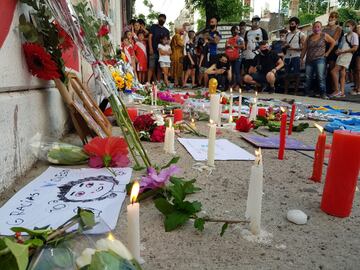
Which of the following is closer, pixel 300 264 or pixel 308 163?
pixel 300 264

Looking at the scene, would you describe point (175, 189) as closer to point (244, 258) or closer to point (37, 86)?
point (244, 258)

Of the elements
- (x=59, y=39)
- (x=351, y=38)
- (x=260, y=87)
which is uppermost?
(x=351, y=38)

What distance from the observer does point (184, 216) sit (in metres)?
1.25

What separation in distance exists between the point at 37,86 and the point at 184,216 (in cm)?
140

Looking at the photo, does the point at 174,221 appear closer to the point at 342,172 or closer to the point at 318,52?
the point at 342,172

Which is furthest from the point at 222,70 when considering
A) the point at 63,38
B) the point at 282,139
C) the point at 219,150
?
the point at 63,38

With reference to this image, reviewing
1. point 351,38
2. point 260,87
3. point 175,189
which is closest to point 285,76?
point 260,87

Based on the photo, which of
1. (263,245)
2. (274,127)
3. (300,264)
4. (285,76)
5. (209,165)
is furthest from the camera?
(285,76)

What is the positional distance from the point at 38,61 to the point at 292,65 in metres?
7.92

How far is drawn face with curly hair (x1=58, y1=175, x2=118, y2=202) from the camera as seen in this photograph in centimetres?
150

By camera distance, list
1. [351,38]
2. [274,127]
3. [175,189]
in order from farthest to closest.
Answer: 1. [351,38]
2. [274,127]
3. [175,189]

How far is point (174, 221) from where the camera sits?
1242 mm

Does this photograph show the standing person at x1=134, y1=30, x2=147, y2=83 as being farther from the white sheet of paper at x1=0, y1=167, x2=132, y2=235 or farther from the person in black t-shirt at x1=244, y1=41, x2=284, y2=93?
the white sheet of paper at x1=0, y1=167, x2=132, y2=235

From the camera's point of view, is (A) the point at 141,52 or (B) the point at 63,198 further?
(A) the point at 141,52
